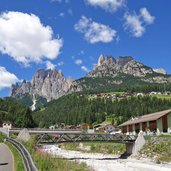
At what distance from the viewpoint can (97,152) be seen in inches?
3413

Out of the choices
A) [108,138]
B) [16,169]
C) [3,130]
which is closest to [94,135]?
[108,138]

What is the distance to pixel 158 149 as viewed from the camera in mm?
65562

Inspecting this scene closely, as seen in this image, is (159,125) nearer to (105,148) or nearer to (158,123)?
(158,123)

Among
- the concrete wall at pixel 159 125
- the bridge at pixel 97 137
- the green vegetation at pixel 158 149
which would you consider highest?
the concrete wall at pixel 159 125

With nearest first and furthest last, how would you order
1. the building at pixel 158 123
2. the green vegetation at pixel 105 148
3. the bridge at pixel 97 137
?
the bridge at pixel 97 137
the green vegetation at pixel 105 148
the building at pixel 158 123

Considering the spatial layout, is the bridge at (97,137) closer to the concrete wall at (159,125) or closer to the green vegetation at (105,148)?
the green vegetation at (105,148)

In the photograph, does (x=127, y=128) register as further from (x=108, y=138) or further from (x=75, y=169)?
(x=75, y=169)

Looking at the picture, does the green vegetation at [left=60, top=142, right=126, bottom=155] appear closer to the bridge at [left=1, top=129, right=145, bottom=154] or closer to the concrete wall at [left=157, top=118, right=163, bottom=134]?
the bridge at [left=1, top=129, right=145, bottom=154]

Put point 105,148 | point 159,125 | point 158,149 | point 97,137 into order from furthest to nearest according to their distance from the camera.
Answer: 1. point 159,125
2. point 105,148
3. point 97,137
4. point 158,149

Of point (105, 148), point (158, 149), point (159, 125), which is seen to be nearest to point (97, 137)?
point (105, 148)

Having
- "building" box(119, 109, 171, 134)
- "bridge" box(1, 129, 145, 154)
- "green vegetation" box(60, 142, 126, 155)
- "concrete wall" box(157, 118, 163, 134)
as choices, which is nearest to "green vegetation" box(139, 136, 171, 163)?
"bridge" box(1, 129, 145, 154)

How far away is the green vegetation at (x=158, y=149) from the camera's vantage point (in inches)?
2404

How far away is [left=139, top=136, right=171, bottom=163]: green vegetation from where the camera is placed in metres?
61.1

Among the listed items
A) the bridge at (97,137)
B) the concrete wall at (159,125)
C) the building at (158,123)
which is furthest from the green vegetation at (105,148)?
the concrete wall at (159,125)
